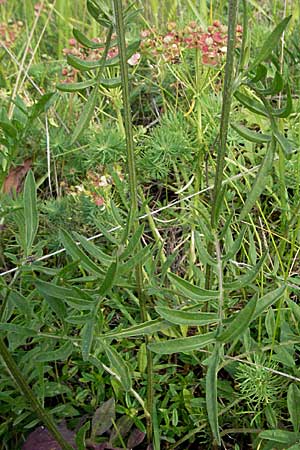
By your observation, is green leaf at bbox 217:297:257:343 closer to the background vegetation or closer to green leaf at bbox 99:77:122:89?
the background vegetation

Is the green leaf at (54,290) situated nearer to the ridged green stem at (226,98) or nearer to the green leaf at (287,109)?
the ridged green stem at (226,98)

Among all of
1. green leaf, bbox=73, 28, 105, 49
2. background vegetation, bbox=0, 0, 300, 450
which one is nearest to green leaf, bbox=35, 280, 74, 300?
background vegetation, bbox=0, 0, 300, 450

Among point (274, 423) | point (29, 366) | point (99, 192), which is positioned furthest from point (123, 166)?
point (274, 423)

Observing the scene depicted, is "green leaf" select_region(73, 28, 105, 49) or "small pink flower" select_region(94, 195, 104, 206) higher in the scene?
"green leaf" select_region(73, 28, 105, 49)

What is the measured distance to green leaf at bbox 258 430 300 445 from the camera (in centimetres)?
102

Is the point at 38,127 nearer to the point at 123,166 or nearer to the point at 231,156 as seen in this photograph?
the point at 123,166

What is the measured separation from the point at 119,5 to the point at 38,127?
937 millimetres

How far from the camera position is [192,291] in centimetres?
94

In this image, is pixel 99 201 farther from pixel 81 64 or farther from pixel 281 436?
pixel 281 436

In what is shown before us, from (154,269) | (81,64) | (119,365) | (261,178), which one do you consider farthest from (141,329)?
(81,64)

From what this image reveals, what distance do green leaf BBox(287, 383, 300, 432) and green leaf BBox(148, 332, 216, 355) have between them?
221 millimetres

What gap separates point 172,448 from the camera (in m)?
1.15

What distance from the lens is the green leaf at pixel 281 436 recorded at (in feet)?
3.35

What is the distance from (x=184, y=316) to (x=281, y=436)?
274mm
